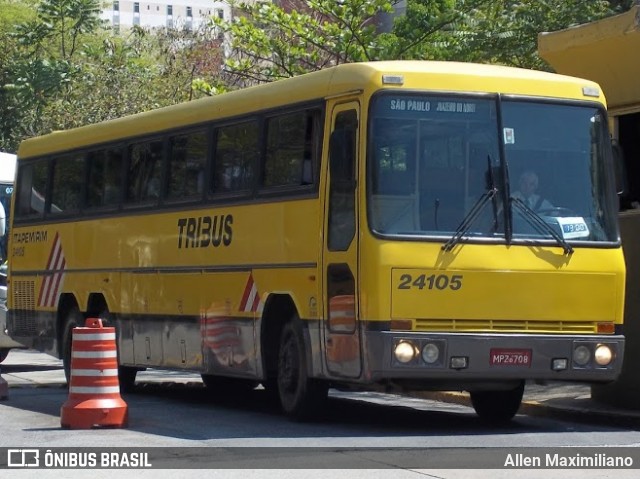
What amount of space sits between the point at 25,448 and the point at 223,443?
1570 mm

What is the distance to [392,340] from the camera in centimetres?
1196

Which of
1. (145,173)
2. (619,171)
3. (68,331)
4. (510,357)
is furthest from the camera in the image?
(68,331)

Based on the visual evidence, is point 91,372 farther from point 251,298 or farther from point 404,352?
point 404,352

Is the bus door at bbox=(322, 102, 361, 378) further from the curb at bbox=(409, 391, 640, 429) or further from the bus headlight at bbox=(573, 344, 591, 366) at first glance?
the curb at bbox=(409, 391, 640, 429)

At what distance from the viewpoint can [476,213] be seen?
1234 cm

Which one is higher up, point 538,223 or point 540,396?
point 538,223

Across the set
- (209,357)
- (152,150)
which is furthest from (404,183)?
(152,150)

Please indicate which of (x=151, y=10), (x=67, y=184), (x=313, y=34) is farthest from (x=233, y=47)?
(x=151, y=10)

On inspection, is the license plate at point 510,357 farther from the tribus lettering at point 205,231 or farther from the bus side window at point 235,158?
the tribus lettering at point 205,231

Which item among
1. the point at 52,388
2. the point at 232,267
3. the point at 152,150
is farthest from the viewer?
the point at 52,388

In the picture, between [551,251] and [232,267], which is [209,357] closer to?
[232,267]

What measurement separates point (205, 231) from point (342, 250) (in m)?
2.88

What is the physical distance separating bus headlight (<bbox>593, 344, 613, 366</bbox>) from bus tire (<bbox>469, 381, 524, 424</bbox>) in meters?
1.01

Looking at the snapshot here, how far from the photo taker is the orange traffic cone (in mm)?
12688
